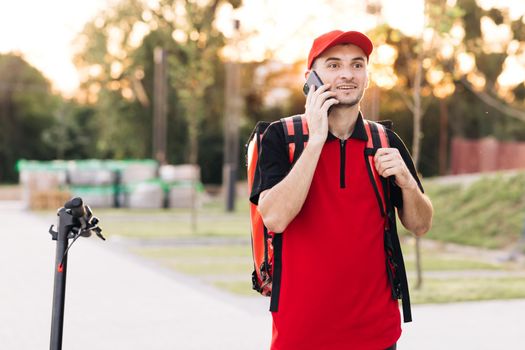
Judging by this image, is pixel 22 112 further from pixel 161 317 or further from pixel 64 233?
pixel 64 233

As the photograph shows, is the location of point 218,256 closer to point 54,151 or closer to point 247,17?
point 247,17

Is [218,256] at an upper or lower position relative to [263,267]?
lower

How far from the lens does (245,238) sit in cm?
1830

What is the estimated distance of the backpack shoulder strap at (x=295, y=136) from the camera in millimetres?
2914

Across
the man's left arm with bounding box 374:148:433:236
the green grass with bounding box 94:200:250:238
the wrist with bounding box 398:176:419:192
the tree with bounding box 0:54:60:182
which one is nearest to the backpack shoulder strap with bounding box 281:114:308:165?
the man's left arm with bounding box 374:148:433:236

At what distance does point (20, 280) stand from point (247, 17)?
1294 inches

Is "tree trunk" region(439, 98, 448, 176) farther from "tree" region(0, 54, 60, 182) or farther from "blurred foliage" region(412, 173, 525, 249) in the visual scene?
"tree" region(0, 54, 60, 182)

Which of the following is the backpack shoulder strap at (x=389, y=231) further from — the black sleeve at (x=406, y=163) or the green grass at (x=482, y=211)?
the green grass at (x=482, y=211)

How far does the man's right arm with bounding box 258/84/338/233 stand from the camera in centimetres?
275

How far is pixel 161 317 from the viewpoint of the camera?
28.0ft

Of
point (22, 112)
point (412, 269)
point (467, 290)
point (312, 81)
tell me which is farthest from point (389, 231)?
point (22, 112)

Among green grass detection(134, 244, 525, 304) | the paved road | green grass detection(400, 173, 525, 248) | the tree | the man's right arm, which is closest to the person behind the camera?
the man's right arm

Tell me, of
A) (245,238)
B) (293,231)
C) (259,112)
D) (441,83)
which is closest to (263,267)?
(293,231)

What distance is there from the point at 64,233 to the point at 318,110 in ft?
4.41
